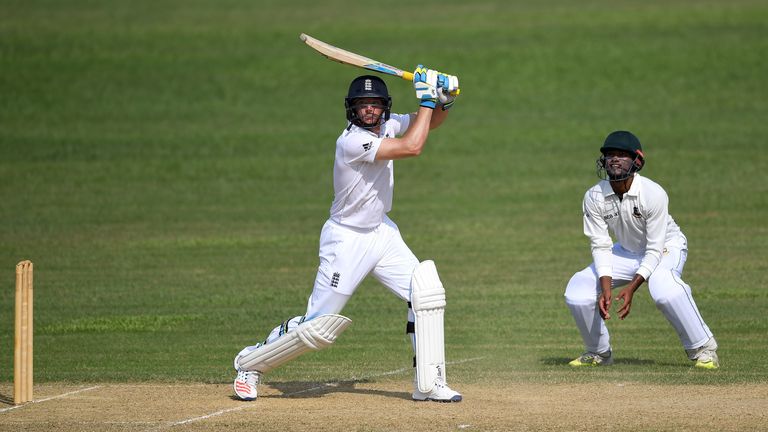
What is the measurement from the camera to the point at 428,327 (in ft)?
28.2

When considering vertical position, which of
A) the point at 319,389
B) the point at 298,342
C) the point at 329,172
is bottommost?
the point at 319,389

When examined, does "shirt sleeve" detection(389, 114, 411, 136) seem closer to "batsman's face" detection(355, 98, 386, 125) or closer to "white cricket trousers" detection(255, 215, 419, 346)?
"batsman's face" detection(355, 98, 386, 125)

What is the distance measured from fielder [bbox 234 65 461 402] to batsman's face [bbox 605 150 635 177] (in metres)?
1.58

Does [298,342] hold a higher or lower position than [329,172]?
lower

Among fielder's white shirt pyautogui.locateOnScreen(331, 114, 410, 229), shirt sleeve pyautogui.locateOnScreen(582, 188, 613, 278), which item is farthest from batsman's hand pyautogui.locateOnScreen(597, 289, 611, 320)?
fielder's white shirt pyautogui.locateOnScreen(331, 114, 410, 229)

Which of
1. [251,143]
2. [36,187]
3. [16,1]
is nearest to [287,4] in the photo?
[16,1]

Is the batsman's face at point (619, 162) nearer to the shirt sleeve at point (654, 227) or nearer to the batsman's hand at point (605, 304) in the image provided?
the shirt sleeve at point (654, 227)

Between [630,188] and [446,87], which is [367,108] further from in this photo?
[630,188]

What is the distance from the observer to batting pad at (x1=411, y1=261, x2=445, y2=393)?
8.57 metres

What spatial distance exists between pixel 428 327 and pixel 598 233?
2.13 metres

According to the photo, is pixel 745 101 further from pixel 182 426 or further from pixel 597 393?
Answer: pixel 182 426

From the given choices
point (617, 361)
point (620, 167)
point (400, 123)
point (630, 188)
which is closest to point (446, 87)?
point (400, 123)

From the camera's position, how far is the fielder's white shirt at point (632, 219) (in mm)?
9891

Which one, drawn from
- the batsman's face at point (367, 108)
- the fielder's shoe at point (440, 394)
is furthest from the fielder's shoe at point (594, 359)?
the batsman's face at point (367, 108)
